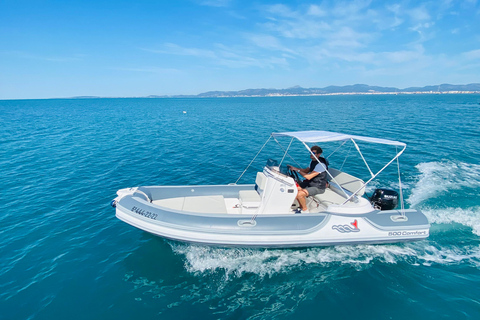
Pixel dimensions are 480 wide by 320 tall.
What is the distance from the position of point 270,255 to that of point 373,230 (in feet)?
8.78

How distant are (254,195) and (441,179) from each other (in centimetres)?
851

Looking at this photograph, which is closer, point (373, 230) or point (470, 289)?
point (470, 289)

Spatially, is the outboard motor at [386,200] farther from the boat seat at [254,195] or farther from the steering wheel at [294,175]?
the boat seat at [254,195]

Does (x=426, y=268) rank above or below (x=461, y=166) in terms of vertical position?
below

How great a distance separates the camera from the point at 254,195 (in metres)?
7.59

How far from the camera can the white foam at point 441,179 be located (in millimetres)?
9055

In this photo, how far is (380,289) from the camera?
5.21m

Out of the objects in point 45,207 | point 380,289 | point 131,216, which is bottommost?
point 380,289

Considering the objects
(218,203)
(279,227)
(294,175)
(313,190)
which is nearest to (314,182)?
(313,190)

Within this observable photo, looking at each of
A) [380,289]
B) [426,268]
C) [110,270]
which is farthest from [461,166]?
[110,270]

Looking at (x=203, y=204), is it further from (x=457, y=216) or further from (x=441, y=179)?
(x=441, y=179)

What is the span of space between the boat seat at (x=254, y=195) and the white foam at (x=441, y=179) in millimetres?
5399

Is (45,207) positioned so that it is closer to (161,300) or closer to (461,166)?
(161,300)

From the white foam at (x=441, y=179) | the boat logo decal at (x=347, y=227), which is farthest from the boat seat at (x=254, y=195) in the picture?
the white foam at (x=441, y=179)
